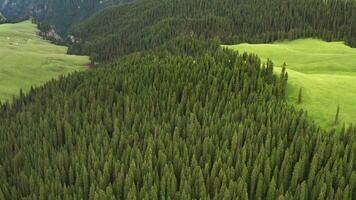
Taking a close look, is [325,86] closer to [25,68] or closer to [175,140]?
[175,140]

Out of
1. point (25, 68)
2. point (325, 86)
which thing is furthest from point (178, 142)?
point (25, 68)

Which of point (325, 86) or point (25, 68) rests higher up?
point (325, 86)

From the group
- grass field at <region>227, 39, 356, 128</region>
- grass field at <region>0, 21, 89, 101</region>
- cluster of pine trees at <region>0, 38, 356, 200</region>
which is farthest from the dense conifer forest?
grass field at <region>0, 21, 89, 101</region>

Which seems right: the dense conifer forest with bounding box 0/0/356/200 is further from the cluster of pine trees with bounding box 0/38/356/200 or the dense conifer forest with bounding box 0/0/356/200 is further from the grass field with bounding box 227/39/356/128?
the grass field with bounding box 227/39/356/128

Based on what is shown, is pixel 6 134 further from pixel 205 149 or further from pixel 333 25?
pixel 333 25

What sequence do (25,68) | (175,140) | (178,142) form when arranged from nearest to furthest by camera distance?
(175,140)
(178,142)
(25,68)
